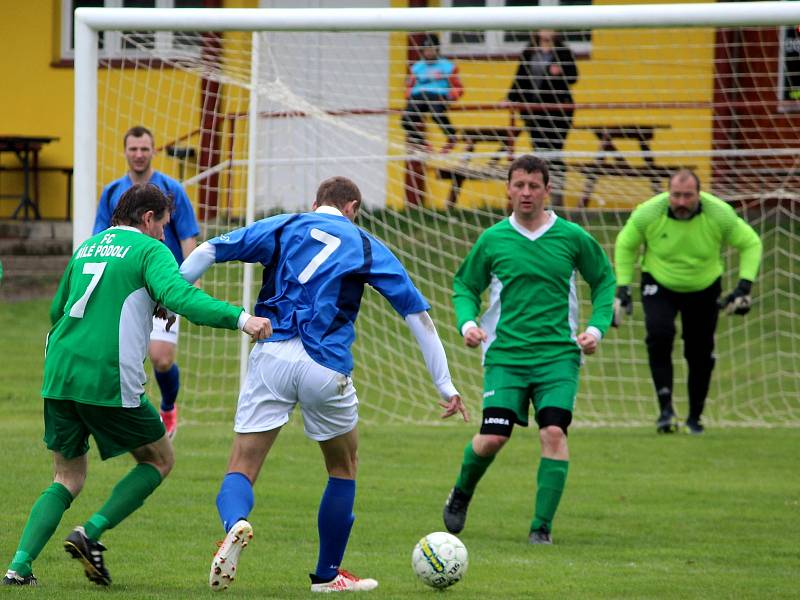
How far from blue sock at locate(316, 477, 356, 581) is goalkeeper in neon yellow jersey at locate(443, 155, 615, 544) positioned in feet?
5.15

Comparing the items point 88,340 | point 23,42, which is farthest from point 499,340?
point 23,42

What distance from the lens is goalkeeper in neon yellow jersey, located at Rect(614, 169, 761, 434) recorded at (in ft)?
Answer: 35.6

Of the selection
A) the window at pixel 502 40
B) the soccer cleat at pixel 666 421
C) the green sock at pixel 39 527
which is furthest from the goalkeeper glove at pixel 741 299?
the green sock at pixel 39 527

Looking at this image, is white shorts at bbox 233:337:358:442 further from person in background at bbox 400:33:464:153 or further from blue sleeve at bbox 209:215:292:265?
person in background at bbox 400:33:464:153

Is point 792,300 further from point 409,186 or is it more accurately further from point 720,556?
point 720,556

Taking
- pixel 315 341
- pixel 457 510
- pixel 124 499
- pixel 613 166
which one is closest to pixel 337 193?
pixel 315 341

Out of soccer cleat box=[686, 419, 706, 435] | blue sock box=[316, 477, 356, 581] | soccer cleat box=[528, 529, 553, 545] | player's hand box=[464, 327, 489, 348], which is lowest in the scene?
soccer cleat box=[686, 419, 706, 435]

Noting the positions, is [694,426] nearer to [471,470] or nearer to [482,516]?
[482,516]

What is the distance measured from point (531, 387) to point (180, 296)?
257cm

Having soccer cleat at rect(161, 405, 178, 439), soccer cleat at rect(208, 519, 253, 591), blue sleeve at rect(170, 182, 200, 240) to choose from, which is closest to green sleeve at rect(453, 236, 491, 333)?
blue sleeve at rect(170, 182, 200, 240)

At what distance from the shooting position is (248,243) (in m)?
5.73

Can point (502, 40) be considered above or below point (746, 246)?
above

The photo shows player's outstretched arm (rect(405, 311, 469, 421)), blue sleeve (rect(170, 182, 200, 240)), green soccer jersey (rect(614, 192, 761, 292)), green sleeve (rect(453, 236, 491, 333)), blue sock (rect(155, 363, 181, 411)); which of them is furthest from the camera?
green soccer jersey (rect(614, 192, 761, 292))

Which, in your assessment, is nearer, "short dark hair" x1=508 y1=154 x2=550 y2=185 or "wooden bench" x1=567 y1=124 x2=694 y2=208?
"short dark hair" x1=508 y1=154 x2=550 y2=185
